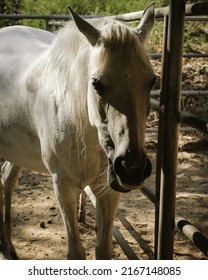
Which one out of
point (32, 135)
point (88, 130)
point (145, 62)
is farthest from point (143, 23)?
point (32, 135)

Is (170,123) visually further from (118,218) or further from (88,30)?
(118,218)

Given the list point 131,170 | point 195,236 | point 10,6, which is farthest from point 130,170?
point 10,6

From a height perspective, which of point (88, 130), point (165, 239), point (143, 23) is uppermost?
point (143, 23)

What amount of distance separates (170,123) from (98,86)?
0.37 metres

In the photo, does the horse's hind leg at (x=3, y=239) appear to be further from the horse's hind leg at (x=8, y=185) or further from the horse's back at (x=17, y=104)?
the horse's back at (x=17, y=104)

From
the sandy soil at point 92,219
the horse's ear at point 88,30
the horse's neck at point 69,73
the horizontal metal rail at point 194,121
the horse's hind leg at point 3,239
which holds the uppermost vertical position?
the horse's ear at point 88,30

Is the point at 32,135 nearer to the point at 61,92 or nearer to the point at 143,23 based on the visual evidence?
the point at 61,92

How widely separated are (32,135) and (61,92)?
1.54ft

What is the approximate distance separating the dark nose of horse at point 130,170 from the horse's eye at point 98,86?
0.27 metres

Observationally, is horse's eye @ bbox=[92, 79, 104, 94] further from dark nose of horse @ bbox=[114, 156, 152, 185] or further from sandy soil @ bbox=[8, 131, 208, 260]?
sandy soil @ bbox=[8, 131, 208, 260]

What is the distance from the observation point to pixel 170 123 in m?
1.68

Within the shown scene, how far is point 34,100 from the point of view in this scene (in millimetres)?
2131

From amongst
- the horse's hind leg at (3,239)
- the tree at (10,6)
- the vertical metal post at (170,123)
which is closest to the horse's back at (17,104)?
the horse's hind leg at (3,239)

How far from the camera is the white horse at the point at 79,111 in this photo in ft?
4.84
